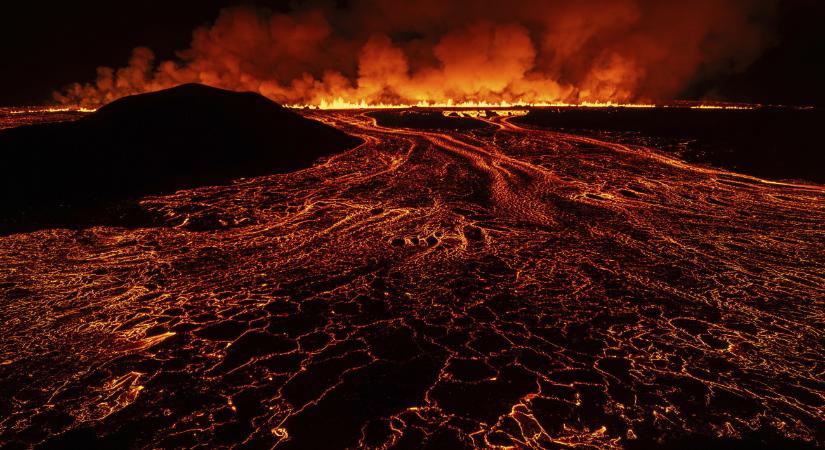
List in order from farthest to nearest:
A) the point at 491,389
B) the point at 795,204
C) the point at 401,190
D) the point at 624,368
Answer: the point at 401,190 < the point at 795,204 < the point at 624,368 < the point at 491,389

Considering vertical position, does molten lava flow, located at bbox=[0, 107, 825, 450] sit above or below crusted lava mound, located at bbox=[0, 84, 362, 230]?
below

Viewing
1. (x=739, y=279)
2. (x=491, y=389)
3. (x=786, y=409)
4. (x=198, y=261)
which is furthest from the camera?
(x=198, y=261)

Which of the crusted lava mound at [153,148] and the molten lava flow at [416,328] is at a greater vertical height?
the crusted lava mound at [153,148]

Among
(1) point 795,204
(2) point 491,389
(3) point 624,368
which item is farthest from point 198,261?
(1) point 795,204

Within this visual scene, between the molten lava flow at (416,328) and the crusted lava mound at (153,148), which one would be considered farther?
the crusted lava mound at (153,148)

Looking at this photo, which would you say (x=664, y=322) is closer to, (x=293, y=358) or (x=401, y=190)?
(x=293, y=358)

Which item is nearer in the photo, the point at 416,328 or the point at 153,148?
the point at 416,328

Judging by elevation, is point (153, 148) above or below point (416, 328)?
above

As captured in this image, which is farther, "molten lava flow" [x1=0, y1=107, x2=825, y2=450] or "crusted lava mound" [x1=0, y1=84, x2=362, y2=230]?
"crusted lava mound" [x1=0, y1=84, x2=362, y2=230]
